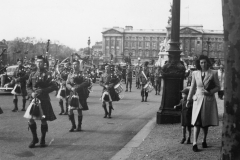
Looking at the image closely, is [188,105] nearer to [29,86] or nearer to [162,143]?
[162,143]

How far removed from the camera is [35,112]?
812 cm

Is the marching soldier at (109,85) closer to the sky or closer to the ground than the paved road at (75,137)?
closer to the sky

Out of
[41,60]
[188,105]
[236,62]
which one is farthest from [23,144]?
[236,62]

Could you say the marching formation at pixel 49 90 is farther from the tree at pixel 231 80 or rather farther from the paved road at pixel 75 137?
the tree at pixel 231 80

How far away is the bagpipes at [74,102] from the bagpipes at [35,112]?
73.9 inches

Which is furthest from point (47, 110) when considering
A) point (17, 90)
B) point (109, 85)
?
point (17, 90)

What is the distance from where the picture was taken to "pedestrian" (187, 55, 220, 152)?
23.3 ft

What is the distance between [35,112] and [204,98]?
364cm

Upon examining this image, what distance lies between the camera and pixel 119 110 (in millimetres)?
15438

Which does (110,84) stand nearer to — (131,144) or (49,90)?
(49,90)

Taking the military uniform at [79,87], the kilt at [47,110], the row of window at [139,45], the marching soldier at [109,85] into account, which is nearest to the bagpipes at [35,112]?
the kilt at [47,110]

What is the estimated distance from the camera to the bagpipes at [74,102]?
10055mm

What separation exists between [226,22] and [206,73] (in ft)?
10.8

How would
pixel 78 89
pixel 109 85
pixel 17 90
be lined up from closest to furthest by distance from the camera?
1. pixel 78 89
2. pixel 109 85
3. pixel 17 90
